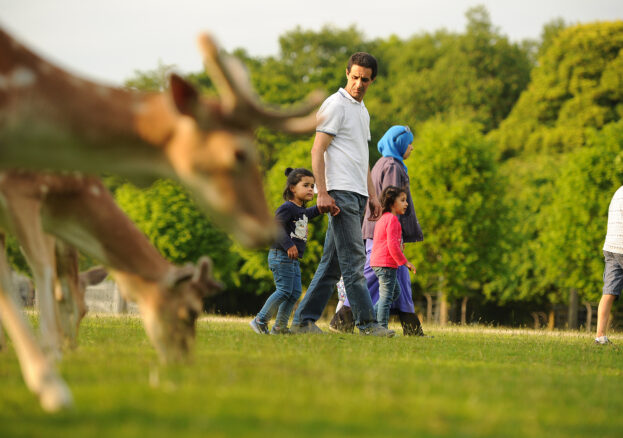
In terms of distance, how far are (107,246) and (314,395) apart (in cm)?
193

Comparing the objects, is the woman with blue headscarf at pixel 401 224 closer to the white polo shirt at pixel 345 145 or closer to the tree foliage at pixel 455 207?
the white polo shirt at pixel 345 145

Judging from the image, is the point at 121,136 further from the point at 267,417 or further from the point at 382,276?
the point at 382,276

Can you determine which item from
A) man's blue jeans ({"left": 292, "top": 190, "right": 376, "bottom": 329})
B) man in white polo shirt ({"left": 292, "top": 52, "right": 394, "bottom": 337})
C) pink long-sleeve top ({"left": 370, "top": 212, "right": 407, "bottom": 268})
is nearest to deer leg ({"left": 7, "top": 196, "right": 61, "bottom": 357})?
man in white polo shirt ({"left": 292, "top": 52, "right": 394, "bottom": 337})

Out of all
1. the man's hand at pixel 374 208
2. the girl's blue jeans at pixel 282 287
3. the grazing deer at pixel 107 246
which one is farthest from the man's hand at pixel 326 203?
the grazing deer at pixel 107 246

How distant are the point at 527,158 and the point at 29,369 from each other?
3835 centimetres

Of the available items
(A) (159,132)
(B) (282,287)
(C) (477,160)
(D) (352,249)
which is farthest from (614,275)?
(C) (477,160)

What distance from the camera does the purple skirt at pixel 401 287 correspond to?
35.3 feet

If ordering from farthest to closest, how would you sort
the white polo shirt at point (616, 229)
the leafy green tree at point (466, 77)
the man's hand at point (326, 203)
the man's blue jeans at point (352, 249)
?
the leafy green tree at point (466, 77), the white polo shirt at point (616, 229), the man's blue jeans at point (352, 249), the man's hand at point (326, 203)

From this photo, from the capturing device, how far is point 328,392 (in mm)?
4289

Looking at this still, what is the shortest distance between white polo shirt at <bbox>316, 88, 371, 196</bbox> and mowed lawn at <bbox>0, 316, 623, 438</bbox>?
2.54 meters

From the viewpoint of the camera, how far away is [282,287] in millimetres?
9672

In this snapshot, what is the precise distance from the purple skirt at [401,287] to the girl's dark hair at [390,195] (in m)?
0.60

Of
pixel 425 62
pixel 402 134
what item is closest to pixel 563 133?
pixel 425 62

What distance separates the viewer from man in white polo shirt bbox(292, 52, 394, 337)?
902 cm
